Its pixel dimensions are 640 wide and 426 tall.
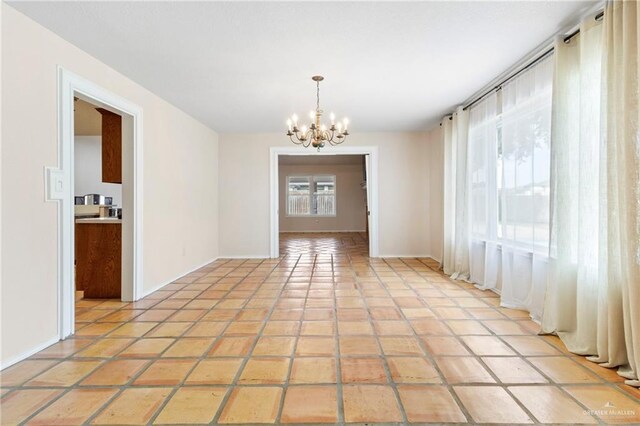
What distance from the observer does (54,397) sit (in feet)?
5.70

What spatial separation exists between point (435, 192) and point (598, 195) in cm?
361

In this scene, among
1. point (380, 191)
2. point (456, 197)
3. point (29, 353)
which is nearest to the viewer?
point (29, 353)

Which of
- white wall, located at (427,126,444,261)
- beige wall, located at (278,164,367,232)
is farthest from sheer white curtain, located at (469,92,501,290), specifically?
beige wall, located at (278,164,367,232)

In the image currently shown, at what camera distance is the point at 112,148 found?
3.65m

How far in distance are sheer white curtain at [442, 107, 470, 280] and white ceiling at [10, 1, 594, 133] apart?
21.1 inches

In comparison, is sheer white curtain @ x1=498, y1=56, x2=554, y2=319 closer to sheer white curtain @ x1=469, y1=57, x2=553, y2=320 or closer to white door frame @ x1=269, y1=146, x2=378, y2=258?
sheer white curtain @ x1=469, y1=57, x2=553, y2=320

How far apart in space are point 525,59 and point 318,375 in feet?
10.6

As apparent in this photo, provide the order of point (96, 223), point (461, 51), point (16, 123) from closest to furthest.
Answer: point (16, 123), point (461, 51), point (96, 223)

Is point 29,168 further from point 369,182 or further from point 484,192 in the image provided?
point 369,182

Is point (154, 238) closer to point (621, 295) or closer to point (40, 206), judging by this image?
point (40, 206)

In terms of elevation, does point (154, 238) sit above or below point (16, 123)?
below

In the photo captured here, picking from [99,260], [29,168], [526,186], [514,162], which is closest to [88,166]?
[99,260]

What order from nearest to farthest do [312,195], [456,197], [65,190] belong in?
[65,190], [456,197], [312,195]

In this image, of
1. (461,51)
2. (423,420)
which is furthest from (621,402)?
(461,51)
